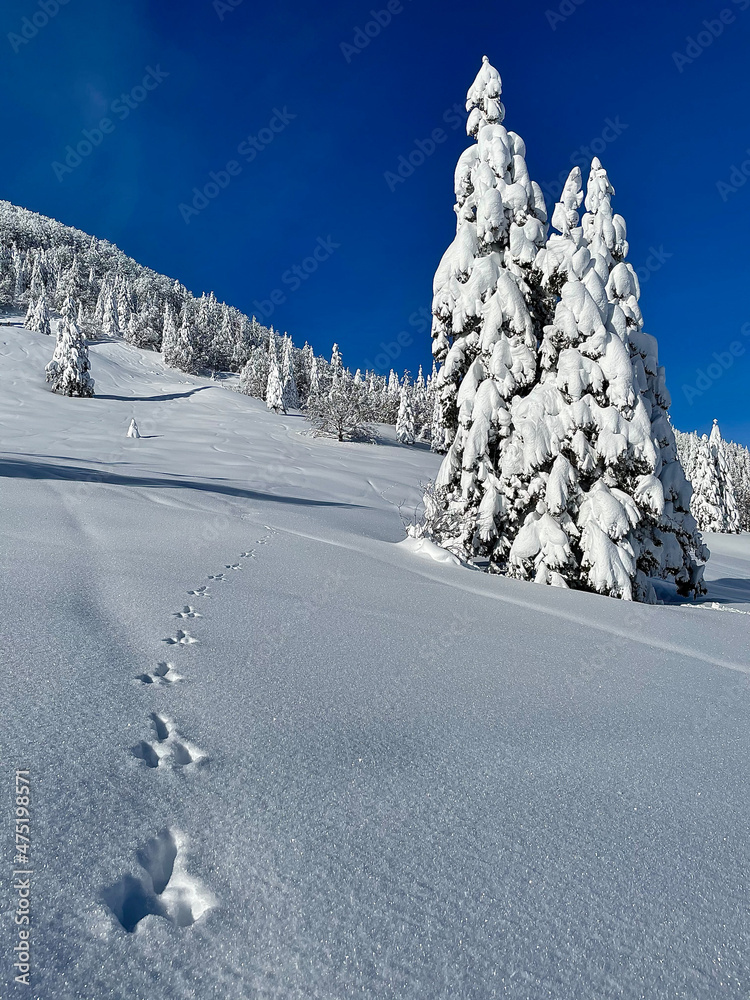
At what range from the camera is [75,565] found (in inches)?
178

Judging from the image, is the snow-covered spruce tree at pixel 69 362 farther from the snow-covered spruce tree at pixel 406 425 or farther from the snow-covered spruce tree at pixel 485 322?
the snow-covered spruce tree at pixel 485 322

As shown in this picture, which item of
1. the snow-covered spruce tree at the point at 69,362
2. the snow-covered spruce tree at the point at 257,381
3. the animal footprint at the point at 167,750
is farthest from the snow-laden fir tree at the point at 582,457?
the snow-covered spruce tree at the point at 257,381

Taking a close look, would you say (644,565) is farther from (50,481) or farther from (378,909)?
(50,481)

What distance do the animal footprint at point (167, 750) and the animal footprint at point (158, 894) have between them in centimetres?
50

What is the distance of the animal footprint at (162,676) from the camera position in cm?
263

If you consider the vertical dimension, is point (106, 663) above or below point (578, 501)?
below

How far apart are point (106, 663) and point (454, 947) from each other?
2228 millimetres

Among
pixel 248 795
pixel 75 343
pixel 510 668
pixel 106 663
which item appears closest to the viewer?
pixel 248 795

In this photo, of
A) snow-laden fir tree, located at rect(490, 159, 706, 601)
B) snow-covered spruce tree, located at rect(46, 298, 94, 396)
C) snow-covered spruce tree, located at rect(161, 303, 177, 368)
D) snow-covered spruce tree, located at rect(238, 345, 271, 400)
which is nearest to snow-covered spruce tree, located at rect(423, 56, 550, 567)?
snow-laden fir tree, located at rect(490, 159, 706, 601)

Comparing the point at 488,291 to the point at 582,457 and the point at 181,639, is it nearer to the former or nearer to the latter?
the point at 582,457

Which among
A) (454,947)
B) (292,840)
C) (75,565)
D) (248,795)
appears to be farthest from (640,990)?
(75,565)

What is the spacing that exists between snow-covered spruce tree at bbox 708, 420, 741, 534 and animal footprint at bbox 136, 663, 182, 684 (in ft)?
158

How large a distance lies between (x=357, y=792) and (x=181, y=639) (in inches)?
73.7

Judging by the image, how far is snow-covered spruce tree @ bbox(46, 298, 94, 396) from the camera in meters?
43.0
